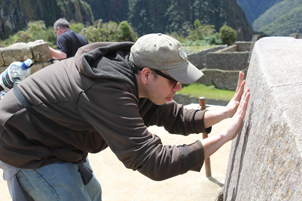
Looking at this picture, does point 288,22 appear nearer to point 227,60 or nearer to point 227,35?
point 227,35

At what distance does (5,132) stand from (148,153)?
0.79 m

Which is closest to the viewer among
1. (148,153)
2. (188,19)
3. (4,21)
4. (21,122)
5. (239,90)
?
(148,153)

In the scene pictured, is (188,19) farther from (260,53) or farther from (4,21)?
(260,53)

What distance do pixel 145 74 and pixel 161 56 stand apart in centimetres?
13

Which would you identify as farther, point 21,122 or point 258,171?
point 21,122

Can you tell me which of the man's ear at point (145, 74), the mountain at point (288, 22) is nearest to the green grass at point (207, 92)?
the man's ear at point (145, 74)

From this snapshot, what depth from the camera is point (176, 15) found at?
101438mm

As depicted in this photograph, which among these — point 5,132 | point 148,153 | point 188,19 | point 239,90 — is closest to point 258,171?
point 148,153

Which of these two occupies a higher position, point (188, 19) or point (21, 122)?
point (21, 122)

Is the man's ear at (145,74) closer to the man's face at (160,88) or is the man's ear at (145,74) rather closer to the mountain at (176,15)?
the man's face at (160,88)

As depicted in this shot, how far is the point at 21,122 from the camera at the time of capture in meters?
1.40

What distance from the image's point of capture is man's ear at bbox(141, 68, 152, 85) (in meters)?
1.40

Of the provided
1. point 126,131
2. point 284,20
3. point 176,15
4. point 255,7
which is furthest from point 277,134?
point 255,7

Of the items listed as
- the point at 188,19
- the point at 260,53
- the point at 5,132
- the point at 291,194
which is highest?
the point at 260,53
